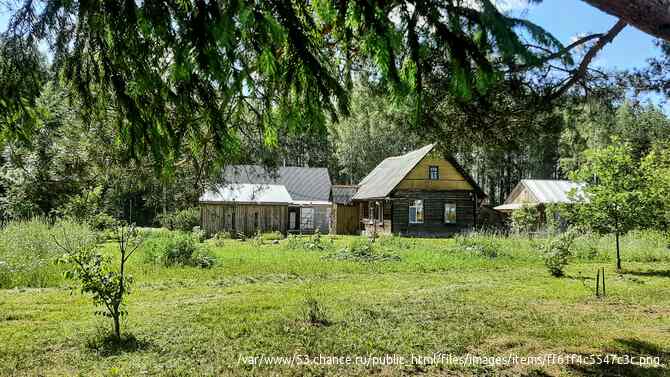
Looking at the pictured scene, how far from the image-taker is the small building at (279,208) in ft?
84.3

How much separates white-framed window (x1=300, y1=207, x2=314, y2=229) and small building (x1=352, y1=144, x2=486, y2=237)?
5063mm

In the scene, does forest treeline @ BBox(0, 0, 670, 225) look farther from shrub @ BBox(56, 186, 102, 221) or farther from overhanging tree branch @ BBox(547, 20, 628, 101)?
shrub @ BBox(56, 186, 102, 221)

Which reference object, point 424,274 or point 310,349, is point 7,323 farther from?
point 424,274

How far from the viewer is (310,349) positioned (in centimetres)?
529

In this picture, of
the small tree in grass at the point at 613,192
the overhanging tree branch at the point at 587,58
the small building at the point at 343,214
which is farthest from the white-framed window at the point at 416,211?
the overhanging tree branch at the point at 587,58

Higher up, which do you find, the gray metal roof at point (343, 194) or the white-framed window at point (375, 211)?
the gray metal roof at point (343, 194)

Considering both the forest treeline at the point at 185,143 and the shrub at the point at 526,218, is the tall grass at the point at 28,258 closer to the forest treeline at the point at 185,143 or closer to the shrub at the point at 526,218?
the forest treeline at the point at 185,143

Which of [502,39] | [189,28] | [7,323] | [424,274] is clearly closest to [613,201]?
[424,274]

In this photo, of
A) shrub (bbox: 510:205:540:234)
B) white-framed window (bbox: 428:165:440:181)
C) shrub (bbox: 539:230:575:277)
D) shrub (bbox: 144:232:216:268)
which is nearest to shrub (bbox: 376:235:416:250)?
shrub (bbox: 539:230:575:277)

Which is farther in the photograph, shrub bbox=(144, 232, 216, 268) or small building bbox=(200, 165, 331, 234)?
small building bbox=(200, 165, 331, 234)

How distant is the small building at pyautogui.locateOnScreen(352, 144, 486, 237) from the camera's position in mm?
26609

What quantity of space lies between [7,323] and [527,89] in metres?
7.83

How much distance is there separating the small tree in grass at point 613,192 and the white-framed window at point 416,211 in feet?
47.1

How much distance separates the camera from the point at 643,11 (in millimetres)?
3014
